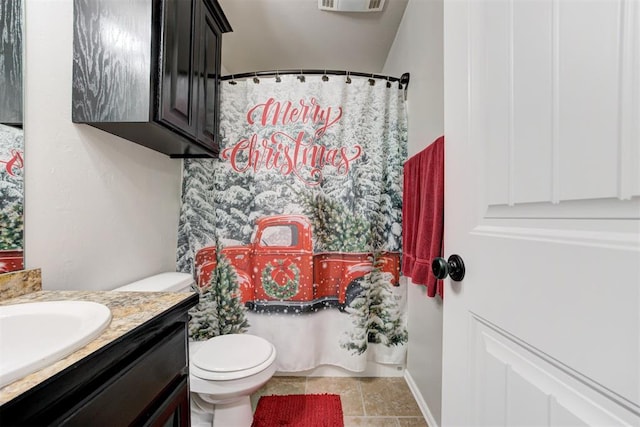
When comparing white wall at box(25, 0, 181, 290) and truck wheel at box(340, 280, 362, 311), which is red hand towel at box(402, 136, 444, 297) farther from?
white wall at box(25, 0, 181, 290)

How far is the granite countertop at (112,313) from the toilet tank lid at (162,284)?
15.7 inches

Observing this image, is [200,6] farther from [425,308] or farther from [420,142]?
[425,308]

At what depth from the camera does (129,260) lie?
4.45ft

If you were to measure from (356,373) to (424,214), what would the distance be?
126cm

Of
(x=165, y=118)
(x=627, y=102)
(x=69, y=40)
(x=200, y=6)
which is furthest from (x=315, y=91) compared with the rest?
(x=627, y=102)

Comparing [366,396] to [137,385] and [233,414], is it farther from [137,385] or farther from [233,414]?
[137,385]

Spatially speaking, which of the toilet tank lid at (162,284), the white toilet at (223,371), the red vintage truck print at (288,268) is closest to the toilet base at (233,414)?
the white toilet at (223,371)

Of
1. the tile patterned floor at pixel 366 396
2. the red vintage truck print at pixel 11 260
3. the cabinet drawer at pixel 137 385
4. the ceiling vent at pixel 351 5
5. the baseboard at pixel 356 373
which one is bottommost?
the tile patterned floor at pixel 366 396

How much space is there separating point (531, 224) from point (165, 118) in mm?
1297

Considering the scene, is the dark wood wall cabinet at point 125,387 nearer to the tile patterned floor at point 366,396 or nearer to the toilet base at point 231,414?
the toilet base at point 231,414

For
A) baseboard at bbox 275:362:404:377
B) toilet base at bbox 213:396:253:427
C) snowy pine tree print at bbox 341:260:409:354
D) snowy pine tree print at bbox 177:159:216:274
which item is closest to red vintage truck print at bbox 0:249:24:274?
snowy pine tree print at bbox 177:159:216:274

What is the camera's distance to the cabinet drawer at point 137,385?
0.51 meters

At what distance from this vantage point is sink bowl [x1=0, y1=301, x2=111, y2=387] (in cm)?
58

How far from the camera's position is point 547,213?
0.41 metres
